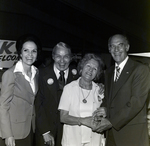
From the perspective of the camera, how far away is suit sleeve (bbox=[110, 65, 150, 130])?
6.55 ft

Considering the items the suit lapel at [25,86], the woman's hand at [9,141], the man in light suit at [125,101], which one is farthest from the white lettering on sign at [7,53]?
the man in light suit at [125,101]

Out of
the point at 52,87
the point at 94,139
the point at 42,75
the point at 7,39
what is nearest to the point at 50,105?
the point at 52,87

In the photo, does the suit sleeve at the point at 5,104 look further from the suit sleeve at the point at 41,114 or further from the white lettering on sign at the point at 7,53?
the white lettering on sign at the point at 7,53

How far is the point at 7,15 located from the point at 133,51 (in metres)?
2.70

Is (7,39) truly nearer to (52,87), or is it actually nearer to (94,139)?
(52,87)

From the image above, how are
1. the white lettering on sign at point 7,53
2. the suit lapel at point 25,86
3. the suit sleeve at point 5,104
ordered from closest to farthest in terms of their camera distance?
the suit sleeve at point 5,104 → the suit lapel at point 25,86 → the white lettering on sign at point 7,53

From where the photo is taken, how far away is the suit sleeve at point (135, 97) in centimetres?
200

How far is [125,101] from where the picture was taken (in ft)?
6.72

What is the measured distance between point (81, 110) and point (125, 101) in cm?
45

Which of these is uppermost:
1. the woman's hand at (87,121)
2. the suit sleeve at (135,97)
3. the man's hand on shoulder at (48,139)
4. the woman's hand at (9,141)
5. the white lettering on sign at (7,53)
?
the white lettering on sign at (7,53)

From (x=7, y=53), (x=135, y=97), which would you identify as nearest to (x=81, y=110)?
(x=135, y=97)

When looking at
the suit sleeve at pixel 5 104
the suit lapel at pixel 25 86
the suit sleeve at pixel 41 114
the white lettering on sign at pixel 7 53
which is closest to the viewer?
the suit sleeve at pixel 5 104

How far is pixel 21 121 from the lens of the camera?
6.89ft

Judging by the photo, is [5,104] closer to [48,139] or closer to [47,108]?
[47,108]
